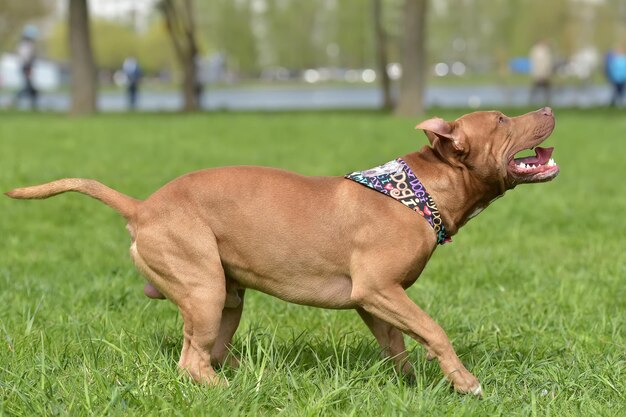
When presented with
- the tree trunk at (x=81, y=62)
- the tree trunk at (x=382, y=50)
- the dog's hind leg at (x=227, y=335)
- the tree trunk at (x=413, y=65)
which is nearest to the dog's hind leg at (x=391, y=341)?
the dog's hind leg at (x=227, y=335)

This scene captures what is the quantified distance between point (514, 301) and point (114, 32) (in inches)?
3984

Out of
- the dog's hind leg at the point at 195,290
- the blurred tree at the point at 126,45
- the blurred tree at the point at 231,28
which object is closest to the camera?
the dog's hind leg at the point at 195,290

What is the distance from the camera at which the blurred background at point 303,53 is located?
→ 28.3 m

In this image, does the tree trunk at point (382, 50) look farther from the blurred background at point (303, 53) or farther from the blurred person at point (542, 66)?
the blurred person at point (542, 66)

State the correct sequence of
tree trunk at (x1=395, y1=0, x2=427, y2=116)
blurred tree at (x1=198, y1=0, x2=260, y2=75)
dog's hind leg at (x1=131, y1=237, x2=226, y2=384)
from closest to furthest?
1. dog's hind leg at (x1=131, y1=237, x2=226, y2=384)
2. tree trunk at (x1=395, y1=0, x2=427, y2=116)
3. blurred tree at (x1=198, y1=0, x2=260, y2=75)

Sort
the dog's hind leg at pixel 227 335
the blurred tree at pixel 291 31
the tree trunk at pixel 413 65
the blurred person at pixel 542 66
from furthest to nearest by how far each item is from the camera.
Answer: the blurred tree at pixel 291 31 → the blurred person at pixel 542 66 → the tree trunk at pixel 413 65 → the dog's hind leg at pixel 227 335

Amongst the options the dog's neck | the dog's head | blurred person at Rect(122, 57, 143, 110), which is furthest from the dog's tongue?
blurred person at Rect(122, 57, 143, 110)

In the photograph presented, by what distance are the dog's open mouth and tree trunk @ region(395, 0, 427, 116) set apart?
17709mm

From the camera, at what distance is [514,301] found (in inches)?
229

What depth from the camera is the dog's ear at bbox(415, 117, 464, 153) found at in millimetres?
4098

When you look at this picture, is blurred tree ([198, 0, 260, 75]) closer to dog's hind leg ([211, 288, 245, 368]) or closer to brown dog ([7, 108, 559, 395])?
dog's hind leg ([211, 288, 245, 368])

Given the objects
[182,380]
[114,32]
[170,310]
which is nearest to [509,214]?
[170,310]

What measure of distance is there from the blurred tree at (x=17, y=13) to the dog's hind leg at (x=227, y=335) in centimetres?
6285

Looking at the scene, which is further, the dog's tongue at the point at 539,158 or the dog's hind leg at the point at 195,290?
the dog's tongue at the point at 539,158
